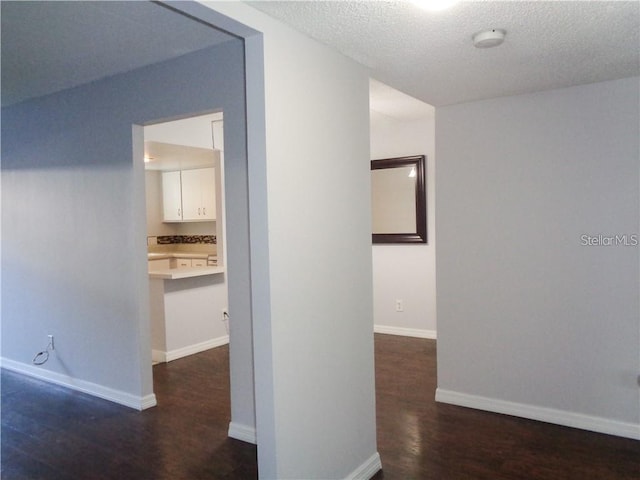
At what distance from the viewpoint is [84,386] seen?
3.89 metres

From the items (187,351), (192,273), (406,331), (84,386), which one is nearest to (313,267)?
(84,386)

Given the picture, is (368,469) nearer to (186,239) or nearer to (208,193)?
(208,193)

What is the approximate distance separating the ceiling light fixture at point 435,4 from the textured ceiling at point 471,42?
30 millimetres

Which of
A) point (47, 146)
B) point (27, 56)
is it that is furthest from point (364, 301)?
point (47, 146)

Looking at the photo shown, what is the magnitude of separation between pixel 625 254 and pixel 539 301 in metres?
0.58

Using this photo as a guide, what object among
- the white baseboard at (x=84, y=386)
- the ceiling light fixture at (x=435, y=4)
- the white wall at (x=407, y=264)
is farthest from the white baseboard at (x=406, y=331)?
the ceiling light fixture at (x=435, y=4)

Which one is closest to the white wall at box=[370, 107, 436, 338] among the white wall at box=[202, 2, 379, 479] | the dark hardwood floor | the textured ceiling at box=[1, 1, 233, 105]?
the dark hardwood floor

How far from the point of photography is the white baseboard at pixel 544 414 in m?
2.98

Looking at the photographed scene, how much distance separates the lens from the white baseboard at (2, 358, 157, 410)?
3.54 meters

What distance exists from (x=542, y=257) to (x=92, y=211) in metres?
3.30

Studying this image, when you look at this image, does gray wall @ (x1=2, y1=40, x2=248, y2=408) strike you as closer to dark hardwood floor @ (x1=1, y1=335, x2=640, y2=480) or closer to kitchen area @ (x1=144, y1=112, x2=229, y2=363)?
dark hardwood floor @ (x1=1, y1=335, x2=640, y2=480)

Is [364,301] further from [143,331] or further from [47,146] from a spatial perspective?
[47,146]

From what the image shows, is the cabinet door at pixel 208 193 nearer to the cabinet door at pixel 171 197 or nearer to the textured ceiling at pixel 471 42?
the cabinet door at pixel 171 197

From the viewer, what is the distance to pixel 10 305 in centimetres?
447
